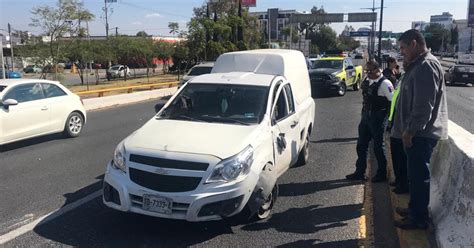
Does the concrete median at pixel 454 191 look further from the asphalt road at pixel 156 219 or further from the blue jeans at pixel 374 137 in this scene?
the blue jeans at pixel 374 137

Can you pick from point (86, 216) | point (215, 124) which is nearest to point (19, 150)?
point (86, 216)

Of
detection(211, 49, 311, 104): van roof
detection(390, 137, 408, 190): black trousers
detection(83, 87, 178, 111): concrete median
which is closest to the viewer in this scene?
detection(390, 137, 408, 190): black trousers

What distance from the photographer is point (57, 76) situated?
83.8 ft

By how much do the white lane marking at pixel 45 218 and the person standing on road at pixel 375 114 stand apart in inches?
153

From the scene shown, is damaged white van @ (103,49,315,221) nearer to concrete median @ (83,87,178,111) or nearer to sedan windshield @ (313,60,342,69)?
concrete median @ (83,87,178,111)

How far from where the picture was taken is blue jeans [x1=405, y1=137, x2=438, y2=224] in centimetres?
451

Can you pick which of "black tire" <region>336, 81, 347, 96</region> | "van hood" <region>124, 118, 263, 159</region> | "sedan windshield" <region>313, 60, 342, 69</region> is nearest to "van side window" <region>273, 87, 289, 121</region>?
"van hood" <region>124, 118, 263, 159</region>

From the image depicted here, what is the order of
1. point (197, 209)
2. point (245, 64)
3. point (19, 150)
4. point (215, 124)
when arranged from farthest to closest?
1. point (19, 150)
2. point (245, 64)
3. point (215, 124)
4. point (197, 209)

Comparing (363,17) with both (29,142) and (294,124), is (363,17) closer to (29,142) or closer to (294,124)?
(29,142)

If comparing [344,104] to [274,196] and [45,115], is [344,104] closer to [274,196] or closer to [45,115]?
[45,115]

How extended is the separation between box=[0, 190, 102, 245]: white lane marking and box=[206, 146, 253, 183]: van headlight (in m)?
2.08

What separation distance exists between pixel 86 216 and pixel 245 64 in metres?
4.00

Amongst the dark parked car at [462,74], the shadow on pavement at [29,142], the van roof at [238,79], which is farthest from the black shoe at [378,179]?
the dark parked car at [462,74]

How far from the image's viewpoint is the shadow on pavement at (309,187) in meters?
6.48
